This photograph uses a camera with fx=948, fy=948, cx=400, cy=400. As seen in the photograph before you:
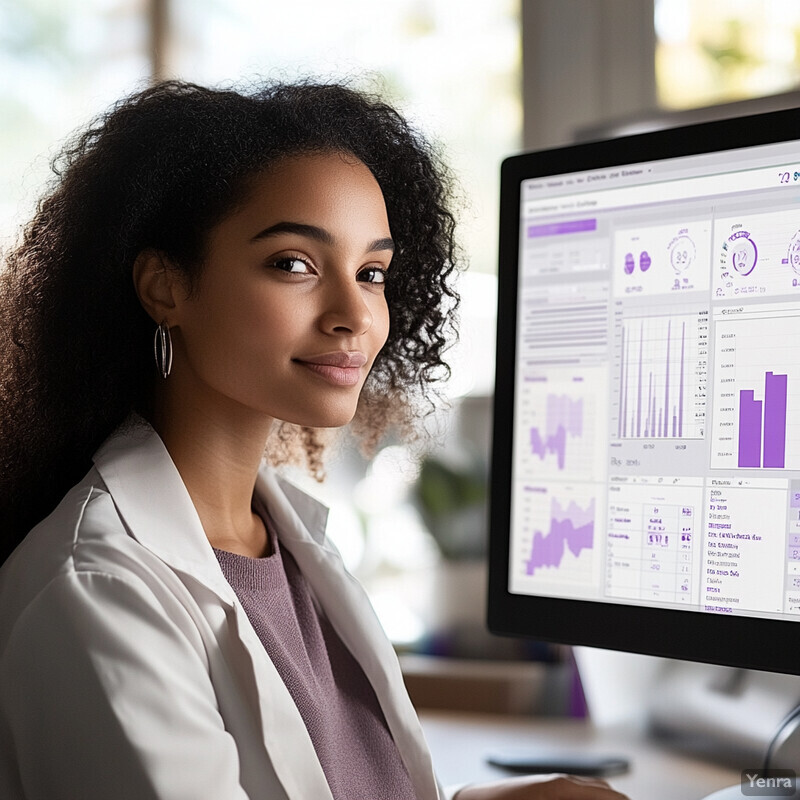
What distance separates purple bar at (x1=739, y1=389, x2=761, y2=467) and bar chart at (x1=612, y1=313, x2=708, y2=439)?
0.03 metres

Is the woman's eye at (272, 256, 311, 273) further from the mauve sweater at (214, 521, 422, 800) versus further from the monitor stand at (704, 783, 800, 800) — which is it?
the monitor stand at (704, 783, 800, 800)

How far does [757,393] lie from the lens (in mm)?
727

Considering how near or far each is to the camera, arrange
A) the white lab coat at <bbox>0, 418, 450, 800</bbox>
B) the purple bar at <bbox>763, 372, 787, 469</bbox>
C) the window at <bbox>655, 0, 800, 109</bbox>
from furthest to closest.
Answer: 1. the window at <bbox>655, 0, 800, 109</bbox>
2. the purple bar at <bbox>763, 372, 787, 469</bbox>
3. the white lab coat at <bbox>0, 418, 450, 800</bbox>

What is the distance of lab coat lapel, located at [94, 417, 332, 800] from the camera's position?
0.64 metres

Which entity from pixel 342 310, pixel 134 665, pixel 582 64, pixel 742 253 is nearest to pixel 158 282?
pixel 342 310

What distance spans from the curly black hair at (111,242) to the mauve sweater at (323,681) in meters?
0.17

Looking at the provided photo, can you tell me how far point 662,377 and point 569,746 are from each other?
0.45m

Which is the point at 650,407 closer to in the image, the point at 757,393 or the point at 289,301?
the point at 757,393

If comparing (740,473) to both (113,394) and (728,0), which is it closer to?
(113,394)

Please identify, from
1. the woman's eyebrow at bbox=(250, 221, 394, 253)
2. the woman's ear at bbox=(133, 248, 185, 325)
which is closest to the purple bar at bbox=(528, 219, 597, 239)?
the woman's eyebrow at bbox=(250, 221, 394, 253)

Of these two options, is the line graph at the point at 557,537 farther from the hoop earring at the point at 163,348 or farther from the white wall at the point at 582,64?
the white wall at the point at 582,64

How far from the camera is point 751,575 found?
0.72m

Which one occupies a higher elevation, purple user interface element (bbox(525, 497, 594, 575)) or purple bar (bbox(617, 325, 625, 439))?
purple bar (bbox(617, 325, 625, 439))

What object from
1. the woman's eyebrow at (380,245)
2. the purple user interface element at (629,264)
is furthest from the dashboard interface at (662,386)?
the woman's eyebrow at (380,245)
